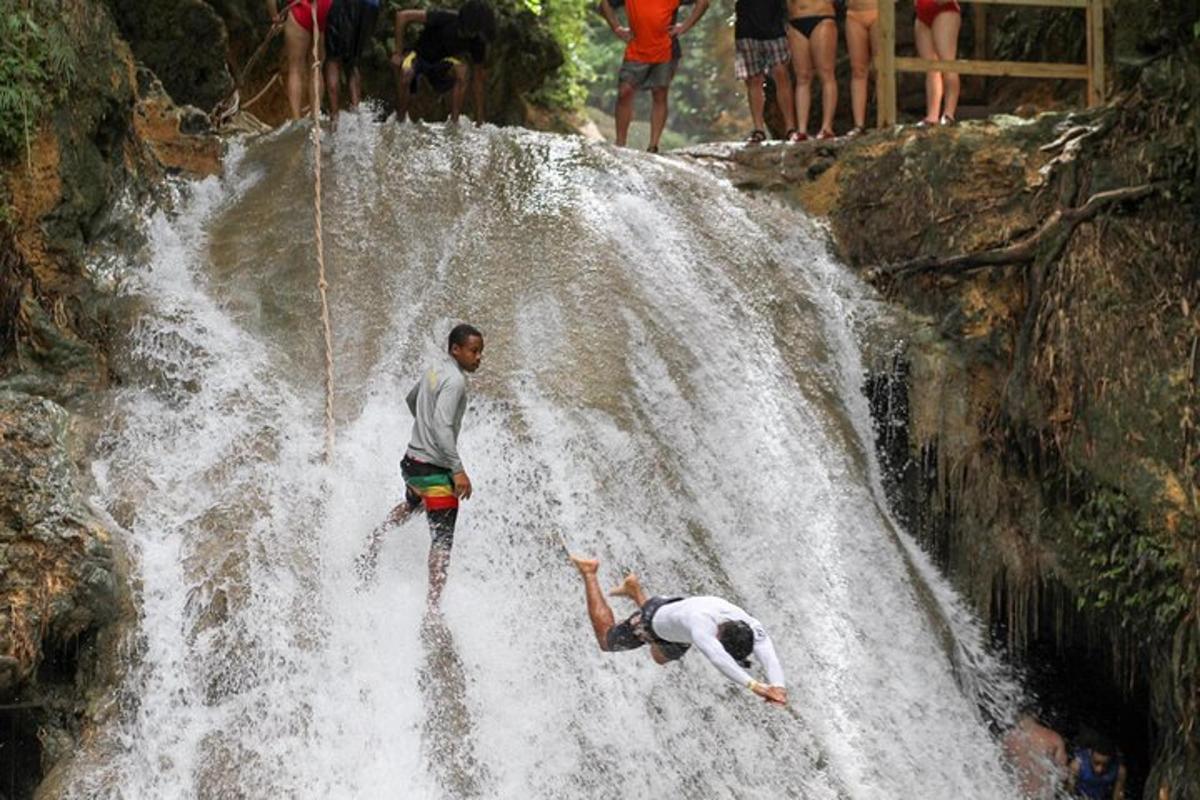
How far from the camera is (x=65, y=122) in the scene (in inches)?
439

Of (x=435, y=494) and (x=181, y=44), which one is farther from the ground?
(x=181, y=44)

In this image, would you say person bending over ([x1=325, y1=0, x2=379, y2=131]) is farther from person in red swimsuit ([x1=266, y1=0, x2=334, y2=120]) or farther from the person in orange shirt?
the person in orange shirt

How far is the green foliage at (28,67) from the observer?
10.5 metres

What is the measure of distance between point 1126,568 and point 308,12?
26.0ft

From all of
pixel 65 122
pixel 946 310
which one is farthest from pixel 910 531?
pixel 65 122

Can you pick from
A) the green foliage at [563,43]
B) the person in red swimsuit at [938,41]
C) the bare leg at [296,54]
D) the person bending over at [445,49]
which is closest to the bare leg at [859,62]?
the person in red swimsuit at [938,41]

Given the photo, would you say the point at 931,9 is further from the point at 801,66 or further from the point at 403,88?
the point at 403,88

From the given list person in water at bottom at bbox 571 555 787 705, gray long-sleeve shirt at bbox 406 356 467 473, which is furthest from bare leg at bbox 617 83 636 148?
person in water at bottom at bbox 571 555 787 705

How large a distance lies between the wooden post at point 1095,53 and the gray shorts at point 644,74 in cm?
383

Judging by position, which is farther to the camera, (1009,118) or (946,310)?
(1009,118)

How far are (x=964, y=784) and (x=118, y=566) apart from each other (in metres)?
5.10

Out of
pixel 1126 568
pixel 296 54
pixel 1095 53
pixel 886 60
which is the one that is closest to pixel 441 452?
pixel 1126 568

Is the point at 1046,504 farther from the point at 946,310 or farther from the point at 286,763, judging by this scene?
the point at 286,763

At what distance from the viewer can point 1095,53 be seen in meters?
14.1
